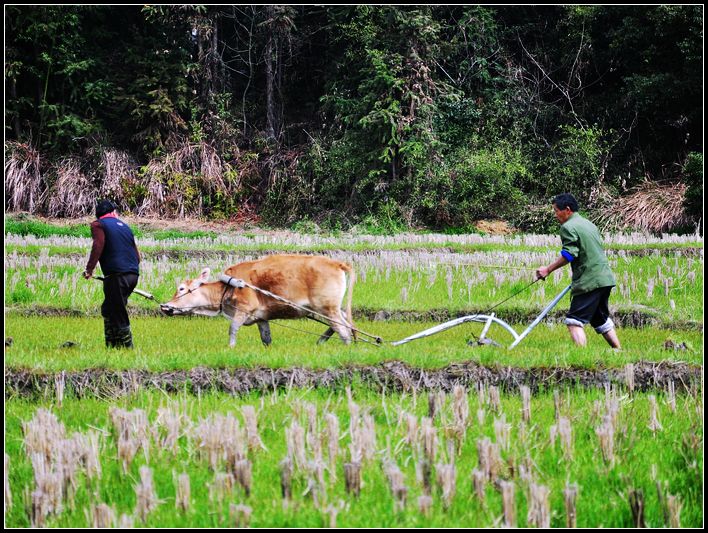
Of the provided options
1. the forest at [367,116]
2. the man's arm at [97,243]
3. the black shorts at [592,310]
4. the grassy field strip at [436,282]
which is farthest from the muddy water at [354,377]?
the forest at [367,116]

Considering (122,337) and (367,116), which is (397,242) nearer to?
(367,116)

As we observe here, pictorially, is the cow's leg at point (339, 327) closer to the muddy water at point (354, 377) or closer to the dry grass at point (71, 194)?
the muddy water at point (354, 377)

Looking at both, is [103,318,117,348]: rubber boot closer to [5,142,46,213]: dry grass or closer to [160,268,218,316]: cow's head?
[160,268,218,316]: cow's head

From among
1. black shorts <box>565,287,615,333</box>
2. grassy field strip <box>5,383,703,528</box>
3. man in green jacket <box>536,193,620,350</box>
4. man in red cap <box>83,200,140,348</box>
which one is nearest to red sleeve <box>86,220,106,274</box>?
man in red cap <box>83,200,140,348</box>

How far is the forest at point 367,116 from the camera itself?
79.0 ft

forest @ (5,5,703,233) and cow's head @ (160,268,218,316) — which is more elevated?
forest @ (5,5,703,233)

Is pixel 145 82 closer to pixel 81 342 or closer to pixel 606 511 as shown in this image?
pixel 81 342

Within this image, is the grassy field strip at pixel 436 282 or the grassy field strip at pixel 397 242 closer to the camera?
the grassy field strip at pixel 436 282

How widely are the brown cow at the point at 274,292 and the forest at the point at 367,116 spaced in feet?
49.4

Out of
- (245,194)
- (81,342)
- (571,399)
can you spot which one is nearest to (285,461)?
(571,399)

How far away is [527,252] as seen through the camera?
50.5 ft

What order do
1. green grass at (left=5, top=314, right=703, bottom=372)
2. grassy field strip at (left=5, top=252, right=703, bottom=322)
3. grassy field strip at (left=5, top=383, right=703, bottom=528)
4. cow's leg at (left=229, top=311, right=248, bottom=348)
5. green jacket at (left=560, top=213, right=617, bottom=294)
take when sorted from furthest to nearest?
grassy field strip at (left=5, top=252, right=703, bottom=322)
cow's leg at (left=229, top=311, right=248, bottom=348)
green jacket at (left=560, top=213, right=617, bottom=294)
green grass at (left=5, top=314, right=703, bottom=372)
grassy field strip at (left=5, top=383, right=703, bottom=528)

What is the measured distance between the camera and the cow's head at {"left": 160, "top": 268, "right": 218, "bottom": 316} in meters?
8.87

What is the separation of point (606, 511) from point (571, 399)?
2.17m
